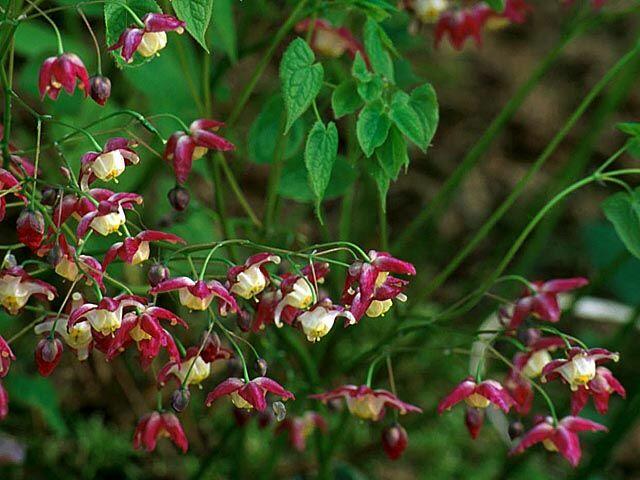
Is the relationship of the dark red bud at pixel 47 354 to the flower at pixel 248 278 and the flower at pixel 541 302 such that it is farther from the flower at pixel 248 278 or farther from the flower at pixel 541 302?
the flower at pixel 541 302

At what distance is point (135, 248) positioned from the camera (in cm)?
101

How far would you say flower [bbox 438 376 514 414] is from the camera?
1.14m

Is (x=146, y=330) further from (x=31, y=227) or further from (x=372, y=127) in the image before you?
(x=372, y=127)

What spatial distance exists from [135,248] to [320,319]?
200 mm

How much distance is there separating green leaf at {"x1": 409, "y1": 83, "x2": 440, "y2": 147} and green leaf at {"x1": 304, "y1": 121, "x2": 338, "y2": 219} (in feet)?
0.38

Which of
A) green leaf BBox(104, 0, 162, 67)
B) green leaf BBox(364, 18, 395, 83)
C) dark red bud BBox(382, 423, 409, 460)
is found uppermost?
green leaf BBox(104, 0, 162, 67)

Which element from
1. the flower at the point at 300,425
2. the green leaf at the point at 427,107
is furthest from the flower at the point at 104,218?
the flower at the point at 300,425

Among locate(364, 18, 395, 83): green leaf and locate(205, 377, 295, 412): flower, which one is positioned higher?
locate(364, 18, 395, 83): green leaf

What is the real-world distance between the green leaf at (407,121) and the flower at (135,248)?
0.85 ft

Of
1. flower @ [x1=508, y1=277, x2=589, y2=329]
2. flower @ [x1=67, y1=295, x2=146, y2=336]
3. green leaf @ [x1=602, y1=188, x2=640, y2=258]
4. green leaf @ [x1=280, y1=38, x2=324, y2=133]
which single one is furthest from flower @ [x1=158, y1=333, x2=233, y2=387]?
green leaf @ [x1=602, y1=188, x2=640, y2=258]

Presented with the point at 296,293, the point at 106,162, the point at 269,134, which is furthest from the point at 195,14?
the point at 269,134

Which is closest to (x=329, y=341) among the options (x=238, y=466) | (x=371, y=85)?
(x=238, y=466)

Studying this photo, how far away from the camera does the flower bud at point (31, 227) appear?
966mm

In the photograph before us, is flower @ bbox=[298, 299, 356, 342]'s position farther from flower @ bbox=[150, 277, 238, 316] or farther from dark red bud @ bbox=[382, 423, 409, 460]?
dark red bud @ bbox=[382, 423, 409, 460]
